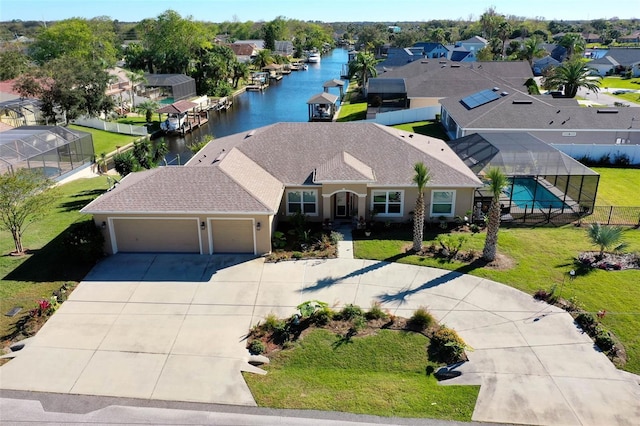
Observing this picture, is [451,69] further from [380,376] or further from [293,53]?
[293,53]

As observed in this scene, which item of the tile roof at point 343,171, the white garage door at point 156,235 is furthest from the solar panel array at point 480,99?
the white garage door at point 156,235

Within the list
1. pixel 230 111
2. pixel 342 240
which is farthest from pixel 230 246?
pixel 230 111

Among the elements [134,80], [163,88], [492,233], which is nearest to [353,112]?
[163,88]

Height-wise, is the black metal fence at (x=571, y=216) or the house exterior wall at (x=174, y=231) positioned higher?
the house exterior wall at (x=174, y=231)

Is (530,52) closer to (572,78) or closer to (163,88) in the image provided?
(572,78)

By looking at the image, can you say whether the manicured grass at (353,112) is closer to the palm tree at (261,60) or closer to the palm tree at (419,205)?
the palm tree at (419,205)

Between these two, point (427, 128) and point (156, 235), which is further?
point (427, 128)
